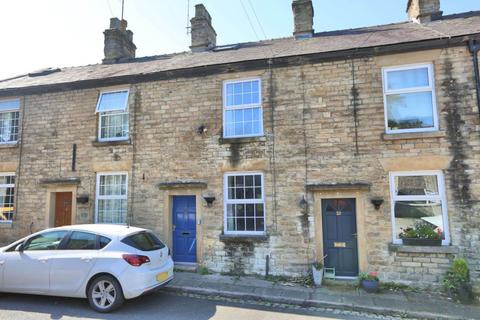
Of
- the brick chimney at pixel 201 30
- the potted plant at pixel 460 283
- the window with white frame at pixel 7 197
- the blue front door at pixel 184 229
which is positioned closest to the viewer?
the potted plant at pixel 460 283

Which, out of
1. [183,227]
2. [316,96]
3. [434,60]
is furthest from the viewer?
[183,227]

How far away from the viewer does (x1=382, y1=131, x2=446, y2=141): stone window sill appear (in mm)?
7363

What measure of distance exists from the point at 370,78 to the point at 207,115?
452cm

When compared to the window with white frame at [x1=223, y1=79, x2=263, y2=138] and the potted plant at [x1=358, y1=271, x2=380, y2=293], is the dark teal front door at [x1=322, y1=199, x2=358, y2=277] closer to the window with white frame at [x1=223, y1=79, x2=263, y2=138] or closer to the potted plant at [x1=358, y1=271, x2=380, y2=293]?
the potted plant at [x1=358, y1=271, x2=380, y2=293]

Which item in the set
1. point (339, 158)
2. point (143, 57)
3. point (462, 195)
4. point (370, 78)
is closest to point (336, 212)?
point (339, 158)

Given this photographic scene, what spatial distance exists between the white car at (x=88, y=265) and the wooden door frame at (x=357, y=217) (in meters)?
3.75

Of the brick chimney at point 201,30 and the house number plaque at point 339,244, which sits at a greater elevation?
the brick chimney at point 201,30

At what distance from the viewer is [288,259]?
7.94 meters

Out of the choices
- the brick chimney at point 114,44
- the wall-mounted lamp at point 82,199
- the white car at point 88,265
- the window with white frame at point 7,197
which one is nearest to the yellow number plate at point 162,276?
the white car at point 88,265

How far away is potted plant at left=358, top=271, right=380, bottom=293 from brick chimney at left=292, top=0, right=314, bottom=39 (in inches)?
311

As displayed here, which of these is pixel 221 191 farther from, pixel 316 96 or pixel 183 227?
pixel 316 96

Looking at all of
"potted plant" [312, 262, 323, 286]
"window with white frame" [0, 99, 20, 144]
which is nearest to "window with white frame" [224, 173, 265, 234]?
"potted plant" [312, 262, 323, 286]

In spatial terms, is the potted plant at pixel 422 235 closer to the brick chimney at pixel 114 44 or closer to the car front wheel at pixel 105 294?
the car front wheel at pixel 105 294

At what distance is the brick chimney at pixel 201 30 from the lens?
12109mm
